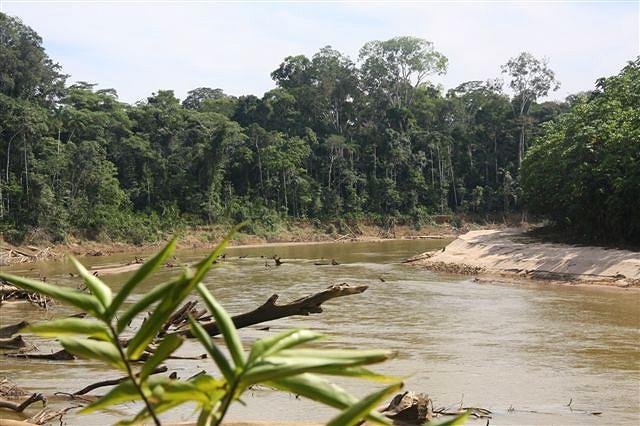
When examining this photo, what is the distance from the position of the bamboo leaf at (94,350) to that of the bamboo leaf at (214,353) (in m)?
0.13

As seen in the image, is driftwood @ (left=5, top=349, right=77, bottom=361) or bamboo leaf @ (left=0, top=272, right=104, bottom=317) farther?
driftwood @ (left=5, top=349, right=77, bottom=361)

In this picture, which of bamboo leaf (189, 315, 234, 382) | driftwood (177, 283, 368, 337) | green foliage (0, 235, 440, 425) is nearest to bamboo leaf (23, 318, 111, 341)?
green foliage (0, 235, 440, 425)

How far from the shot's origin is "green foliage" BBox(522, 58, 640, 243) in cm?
2003

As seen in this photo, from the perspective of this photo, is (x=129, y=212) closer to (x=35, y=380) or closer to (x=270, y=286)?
(x=270, y=286)

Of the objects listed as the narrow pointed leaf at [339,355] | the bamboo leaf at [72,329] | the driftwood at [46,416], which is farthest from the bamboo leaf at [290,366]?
the driftwood at [46,416]

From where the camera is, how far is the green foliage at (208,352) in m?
0.84

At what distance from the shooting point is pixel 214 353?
858 millimetres

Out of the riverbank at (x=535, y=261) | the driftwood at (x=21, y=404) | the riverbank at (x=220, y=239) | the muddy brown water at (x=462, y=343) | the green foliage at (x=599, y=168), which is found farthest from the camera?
the riverbank at (x=220, y=239)

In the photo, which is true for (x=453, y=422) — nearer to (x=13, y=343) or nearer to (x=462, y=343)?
(x=13, y=343)

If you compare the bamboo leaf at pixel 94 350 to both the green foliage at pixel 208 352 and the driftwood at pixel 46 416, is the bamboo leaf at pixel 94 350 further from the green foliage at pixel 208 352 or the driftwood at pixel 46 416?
the driftwood at pixel 46 416

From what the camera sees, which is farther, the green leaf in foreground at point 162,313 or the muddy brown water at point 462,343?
the muddy brown water at point 462,343

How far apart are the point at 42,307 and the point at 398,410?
10.4 m

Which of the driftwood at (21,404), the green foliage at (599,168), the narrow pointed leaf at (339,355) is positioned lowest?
the driftwood at (21,404)

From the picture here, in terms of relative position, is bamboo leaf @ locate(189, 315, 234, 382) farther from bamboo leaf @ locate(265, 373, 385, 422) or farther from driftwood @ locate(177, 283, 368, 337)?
driftwood @ locate(177, 283, 368, 337)
